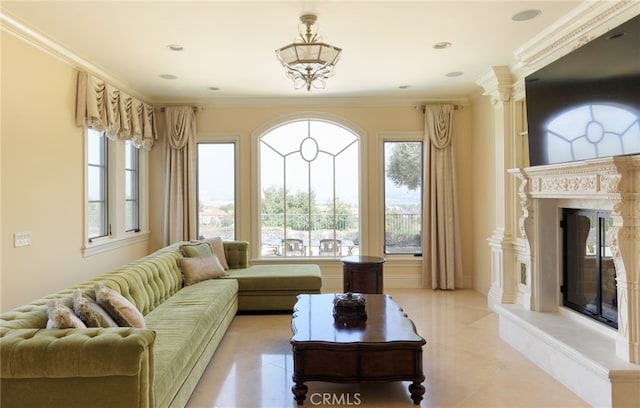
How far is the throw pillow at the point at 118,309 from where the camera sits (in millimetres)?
2617

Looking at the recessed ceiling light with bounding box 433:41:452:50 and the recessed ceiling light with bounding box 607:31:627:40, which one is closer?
the recessed ceiling light with bounding box 607:31:627:40

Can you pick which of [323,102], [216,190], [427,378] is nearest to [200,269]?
[216,190]

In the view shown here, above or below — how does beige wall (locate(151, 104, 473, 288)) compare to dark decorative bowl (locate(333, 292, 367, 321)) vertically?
above

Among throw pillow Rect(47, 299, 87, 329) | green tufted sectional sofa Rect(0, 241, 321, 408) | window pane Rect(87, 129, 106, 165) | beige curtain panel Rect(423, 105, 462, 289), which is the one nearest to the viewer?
green tufted sectional sofa Rect(0, 241, 321, 408)

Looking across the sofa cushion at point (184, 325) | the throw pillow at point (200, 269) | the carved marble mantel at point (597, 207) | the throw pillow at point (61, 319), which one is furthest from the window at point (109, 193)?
the carved marble mantel at point (597, 207)

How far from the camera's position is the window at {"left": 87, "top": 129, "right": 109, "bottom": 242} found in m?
4.95

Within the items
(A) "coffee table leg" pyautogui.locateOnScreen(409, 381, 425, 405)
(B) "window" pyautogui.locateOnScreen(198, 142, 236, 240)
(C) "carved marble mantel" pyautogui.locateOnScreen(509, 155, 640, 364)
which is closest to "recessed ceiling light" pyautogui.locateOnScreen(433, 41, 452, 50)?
(C) "carved marble mantel" pyautogui.locateOnScreen(509, 155, 640, 364)

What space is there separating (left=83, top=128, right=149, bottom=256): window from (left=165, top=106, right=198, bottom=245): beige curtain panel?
0.52 m

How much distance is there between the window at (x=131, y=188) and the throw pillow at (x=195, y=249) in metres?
1.53

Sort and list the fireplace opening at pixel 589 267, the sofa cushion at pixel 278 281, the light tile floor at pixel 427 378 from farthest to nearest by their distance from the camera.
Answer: the sofa cushion at pixel 278 281 < the fireplace opening at pixel 589 267 < the light tile floor at pixel 427 378

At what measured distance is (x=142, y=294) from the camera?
3.51m

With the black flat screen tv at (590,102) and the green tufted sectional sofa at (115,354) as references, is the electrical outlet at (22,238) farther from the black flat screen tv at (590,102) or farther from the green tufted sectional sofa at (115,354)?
the black flat screen tv at (590,102)

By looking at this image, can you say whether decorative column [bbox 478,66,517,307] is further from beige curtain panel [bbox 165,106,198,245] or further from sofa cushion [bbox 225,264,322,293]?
beige curtain panel [bbox 165,106,198,245]

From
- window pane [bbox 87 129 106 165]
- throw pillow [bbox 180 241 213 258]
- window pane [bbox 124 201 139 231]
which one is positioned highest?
window pane [bbox 87 129 106 165]
